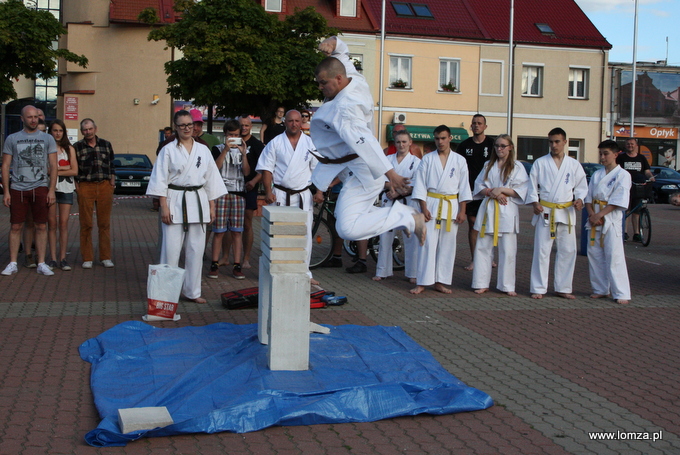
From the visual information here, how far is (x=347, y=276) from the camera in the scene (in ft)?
36.2

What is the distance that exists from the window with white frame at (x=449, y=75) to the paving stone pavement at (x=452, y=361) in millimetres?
31781

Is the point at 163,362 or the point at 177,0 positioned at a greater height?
the point at 177,0

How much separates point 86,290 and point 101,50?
33.7 metres

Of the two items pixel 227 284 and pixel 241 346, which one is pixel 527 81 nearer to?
pixel 227 284

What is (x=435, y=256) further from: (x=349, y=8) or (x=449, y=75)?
(x=449, y=75)

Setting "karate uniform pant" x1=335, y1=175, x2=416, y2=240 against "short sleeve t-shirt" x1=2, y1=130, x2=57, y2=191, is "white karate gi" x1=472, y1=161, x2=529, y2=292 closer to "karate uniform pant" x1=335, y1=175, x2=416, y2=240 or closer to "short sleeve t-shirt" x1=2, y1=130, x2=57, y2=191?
"karate uniform pant" x1=335, y1=175, x2=416, y2=240

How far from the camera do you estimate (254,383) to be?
5.12m

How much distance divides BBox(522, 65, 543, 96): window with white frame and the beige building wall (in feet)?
65.7

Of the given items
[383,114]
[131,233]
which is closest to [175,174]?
[131,233]

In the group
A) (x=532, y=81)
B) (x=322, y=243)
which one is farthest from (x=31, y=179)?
(x=532, y=81)

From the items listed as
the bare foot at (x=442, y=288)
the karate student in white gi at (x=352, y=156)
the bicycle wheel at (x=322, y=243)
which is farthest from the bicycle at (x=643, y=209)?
the karate student in white gi at (x=352, y=156)

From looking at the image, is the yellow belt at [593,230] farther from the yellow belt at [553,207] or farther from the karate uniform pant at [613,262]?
the yellow belt at [553,207]

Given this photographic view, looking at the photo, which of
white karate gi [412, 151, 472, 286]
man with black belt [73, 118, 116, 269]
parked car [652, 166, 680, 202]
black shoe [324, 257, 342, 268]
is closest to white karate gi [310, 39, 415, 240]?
white karate gi [412, 151, 472, 286]

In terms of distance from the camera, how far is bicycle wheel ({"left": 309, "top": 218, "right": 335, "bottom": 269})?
11.7 metres
